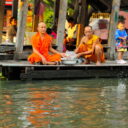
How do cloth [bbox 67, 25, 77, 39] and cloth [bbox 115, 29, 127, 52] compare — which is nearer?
cloth [bbox 115, 29, 127, 52]

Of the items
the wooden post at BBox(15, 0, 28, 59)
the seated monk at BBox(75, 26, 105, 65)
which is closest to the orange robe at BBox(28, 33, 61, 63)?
the seated monk at BBox(75, 26, 105, 65)

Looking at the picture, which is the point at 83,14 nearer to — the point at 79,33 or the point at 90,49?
the point at 79,33

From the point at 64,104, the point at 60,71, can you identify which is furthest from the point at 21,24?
the point at 64,104

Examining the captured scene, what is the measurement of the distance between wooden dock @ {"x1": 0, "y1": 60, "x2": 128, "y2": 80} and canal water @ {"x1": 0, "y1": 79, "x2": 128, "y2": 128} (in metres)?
0.28

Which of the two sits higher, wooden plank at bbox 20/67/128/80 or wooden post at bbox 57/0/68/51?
wooden post at bbox 57/0/68/51

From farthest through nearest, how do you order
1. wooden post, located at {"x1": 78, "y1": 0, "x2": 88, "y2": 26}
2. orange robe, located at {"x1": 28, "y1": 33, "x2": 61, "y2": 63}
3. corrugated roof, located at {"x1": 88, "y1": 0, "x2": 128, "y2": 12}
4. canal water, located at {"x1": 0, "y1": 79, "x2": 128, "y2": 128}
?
wooden post, located at {"x1": 78, "y1": 0, "x2": 88, "y2": 26}, corrugated roof, located at {"x1": 88, "y1": 0, "x2": 128, "y2": 12}, orange robe, located at {"x1": 28, "y1": 33, "x2": 61, "y2": 63}, canal water, located at {"x1": 0, "y1": 79, "x2": 128, "y2": 128}

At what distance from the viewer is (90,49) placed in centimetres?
1341

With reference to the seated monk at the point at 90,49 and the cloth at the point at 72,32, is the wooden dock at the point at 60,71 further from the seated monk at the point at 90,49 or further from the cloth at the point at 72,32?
the cloth at the point at 72,32

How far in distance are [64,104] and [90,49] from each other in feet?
13.9

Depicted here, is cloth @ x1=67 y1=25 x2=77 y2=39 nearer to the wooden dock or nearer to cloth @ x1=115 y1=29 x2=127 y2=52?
cloth @ x1=115 y1=29 x2=127 y2=52

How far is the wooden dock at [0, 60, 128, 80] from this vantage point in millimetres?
12422

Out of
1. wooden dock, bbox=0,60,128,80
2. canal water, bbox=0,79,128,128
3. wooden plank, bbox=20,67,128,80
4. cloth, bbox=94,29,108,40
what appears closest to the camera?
canal water, bbox=0,79,128,128

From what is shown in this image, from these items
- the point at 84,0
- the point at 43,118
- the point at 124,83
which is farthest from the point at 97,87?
the point at 84,0

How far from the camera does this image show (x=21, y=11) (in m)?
13.7
